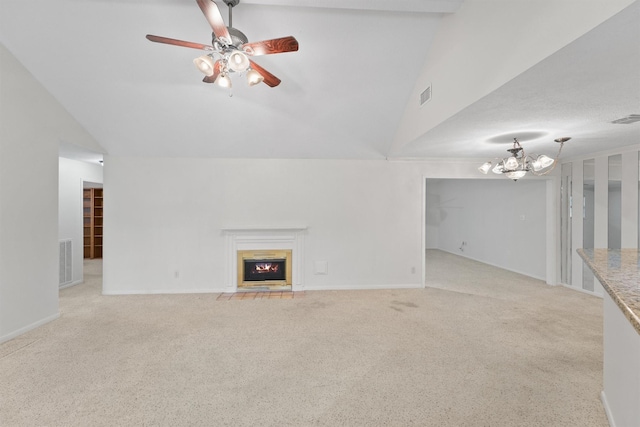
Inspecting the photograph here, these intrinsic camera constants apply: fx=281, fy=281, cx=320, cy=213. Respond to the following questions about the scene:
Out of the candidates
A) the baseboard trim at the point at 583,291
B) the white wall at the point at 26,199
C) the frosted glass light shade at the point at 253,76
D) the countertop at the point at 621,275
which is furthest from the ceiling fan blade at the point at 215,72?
the baseboard trim at the point at 583,291

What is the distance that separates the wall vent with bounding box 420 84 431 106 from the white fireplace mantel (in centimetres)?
266

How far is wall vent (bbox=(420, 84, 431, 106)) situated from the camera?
10.2ft

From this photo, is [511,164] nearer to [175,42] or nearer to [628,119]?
[628,119]

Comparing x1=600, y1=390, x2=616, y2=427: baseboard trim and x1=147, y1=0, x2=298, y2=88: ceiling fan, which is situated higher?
x1=147, y1=0, x2=298, y2=88: ceiling fan

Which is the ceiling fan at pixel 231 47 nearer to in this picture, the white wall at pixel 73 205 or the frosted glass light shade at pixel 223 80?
the frosted glass light shade at pixel 223 80

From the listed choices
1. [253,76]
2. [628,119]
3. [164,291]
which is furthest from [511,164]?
[164,291]

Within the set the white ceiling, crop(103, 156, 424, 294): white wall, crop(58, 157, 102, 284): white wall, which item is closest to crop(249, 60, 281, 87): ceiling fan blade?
the white ceiling

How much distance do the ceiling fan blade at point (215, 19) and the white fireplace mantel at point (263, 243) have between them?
3139 millimetres

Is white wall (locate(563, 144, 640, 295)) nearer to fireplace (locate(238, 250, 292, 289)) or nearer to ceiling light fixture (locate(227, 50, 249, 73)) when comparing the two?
fireplace (locate(238, 250, 292, 289))

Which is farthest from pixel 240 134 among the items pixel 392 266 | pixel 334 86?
pixel 392 266

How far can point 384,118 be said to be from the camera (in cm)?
409

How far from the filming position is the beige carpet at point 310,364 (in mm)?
1943

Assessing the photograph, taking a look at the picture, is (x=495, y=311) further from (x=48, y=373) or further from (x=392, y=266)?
(x=48, y=373)

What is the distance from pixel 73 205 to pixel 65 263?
1.10 meters
